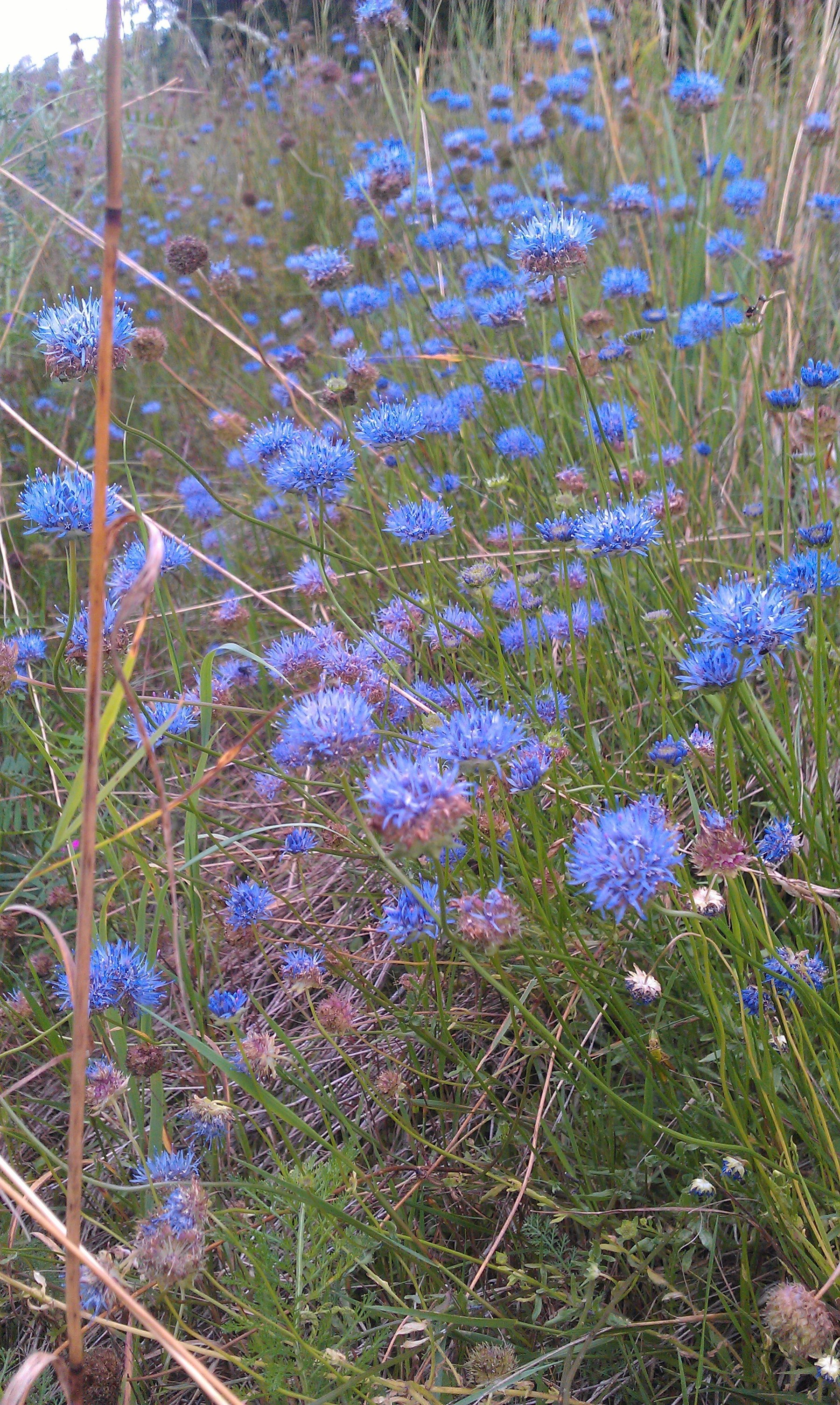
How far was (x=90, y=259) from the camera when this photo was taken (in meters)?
5.48

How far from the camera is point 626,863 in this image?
3.90ft

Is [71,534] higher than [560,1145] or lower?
higher

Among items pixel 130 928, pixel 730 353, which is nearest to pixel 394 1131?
pixel 130 928

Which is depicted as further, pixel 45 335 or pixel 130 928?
pixel 130 928

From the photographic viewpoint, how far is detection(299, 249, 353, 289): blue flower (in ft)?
9.47

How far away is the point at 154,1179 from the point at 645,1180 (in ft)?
2.45

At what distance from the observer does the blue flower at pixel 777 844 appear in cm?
158

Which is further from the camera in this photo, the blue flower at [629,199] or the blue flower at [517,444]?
the blue flower at [629,199]

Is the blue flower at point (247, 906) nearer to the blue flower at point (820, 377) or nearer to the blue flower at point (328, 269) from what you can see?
the blue flower at point (820, 377)

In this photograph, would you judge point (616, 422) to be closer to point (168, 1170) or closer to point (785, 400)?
point (785, 400)

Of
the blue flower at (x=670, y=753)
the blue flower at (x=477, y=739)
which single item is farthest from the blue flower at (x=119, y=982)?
the blue flower at (x=670, y=753)

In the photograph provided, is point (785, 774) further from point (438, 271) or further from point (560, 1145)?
point (438, 271)

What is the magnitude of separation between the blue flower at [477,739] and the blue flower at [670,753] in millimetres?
334

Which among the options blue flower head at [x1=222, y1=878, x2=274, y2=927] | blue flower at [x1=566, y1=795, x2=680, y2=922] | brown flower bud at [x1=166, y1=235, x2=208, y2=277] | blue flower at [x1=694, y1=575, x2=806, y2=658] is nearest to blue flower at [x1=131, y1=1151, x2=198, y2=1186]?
blue flower head at [x1=222, y1=878, x2=274, y2=927]
